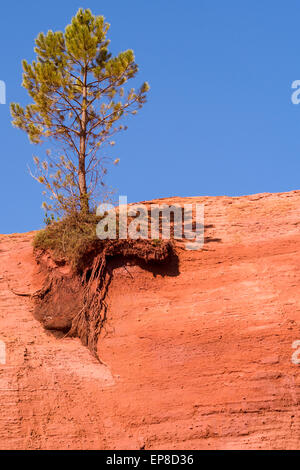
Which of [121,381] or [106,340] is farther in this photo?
[106,340]

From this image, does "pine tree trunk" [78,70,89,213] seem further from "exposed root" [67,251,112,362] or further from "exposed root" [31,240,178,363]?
"exposed root" [67,251,112,362]

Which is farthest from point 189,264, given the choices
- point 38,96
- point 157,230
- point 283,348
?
point 38,96

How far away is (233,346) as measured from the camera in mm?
10367

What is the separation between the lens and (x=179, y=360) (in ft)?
34.1

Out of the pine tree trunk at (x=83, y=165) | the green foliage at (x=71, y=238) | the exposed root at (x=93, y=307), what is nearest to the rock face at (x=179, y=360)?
the exposed root at (x=93, y=307)

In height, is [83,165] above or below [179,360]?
above

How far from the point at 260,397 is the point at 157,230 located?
190 inches

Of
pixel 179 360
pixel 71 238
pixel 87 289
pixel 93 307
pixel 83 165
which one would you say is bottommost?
pixel 179 360

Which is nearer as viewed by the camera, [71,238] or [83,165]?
[71,238]

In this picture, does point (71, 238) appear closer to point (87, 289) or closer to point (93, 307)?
point (87, 289)

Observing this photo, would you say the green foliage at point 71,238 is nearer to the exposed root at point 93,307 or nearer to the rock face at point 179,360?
the exposed root at point 93,307

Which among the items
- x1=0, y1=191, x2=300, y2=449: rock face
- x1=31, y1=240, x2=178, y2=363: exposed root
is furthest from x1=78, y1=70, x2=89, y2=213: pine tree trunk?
x1=0, y1=191, x2=300, y2=449: rock face

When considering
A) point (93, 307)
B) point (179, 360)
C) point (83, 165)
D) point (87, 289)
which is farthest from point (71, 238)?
point (179, 360)
